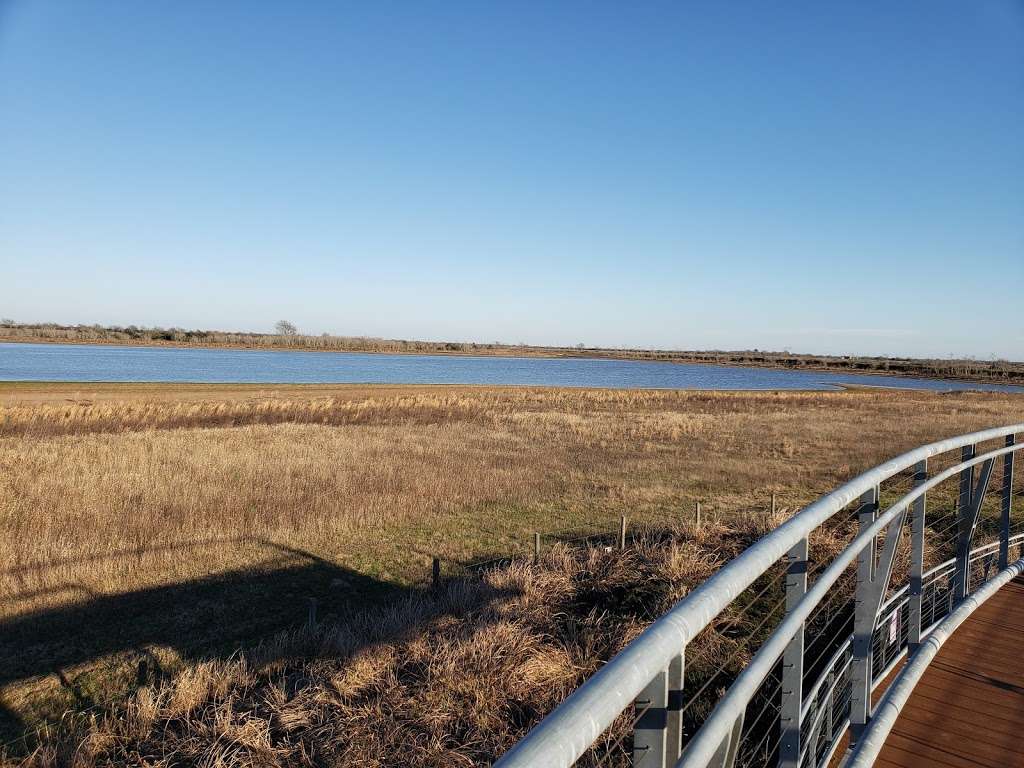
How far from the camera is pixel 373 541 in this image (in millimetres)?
13539

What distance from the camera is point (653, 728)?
136 cm

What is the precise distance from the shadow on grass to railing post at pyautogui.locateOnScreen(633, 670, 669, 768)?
293 inches

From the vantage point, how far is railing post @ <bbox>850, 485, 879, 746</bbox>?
2986 mm

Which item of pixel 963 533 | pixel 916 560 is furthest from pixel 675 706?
pixel 963 533

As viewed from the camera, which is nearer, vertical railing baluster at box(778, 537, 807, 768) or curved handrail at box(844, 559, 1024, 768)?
vertical railing baluster at box(778, 537, 807, 768)

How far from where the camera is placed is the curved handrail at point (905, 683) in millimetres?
2748

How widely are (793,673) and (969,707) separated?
2134 millimetres

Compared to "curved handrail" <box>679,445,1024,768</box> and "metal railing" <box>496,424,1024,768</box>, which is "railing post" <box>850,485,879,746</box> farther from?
"curved handrail" <box>679,445,1024,768</box>

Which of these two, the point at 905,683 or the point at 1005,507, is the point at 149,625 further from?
the point at 1005,507

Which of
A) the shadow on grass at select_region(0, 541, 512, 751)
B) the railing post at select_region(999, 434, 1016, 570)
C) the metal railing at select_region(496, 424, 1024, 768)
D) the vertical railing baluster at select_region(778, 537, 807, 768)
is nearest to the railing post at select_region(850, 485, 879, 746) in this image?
the metal railing at select_region(496, 424, 1024, 768)

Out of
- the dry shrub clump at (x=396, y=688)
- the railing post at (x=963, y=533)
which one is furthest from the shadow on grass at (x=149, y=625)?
the railing post at (x=963, y=533)

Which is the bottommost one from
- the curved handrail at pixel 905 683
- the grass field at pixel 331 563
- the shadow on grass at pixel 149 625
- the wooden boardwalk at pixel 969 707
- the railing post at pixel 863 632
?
the shadow on grass at pixel 149 625

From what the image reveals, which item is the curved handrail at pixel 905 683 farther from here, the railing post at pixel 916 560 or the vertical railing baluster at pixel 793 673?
the vertical railing baluster at pixel 793 673

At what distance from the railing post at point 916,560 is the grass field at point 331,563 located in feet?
11.1
